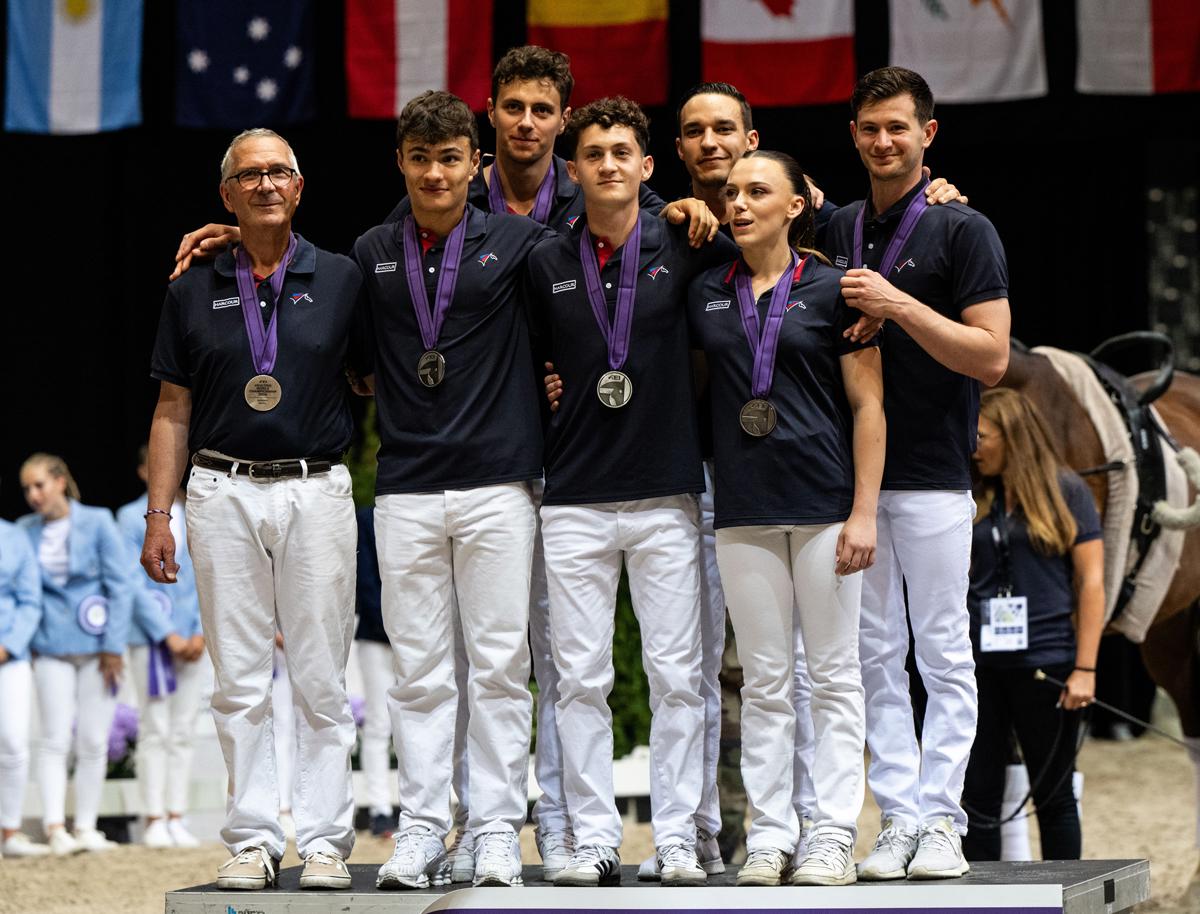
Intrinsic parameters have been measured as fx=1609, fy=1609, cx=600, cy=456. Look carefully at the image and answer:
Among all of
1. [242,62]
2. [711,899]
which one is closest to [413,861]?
[711,899]

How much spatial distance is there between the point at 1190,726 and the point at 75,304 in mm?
8328

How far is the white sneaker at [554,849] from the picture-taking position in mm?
4242

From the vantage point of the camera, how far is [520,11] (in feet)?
36.4

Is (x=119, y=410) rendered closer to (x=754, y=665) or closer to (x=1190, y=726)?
(x=1190, y=726)

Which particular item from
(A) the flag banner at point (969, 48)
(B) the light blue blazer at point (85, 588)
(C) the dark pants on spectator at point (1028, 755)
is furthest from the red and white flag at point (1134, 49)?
(B) the light blue blazer at point (85, 588)

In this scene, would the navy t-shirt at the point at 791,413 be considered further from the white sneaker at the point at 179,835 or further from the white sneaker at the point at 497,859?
the white sneaker at the point at 179,835

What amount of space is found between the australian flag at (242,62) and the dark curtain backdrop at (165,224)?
1277mm

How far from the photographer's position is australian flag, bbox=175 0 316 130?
33.0 ft

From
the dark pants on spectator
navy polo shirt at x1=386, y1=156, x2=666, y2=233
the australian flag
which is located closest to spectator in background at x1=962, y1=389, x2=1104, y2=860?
the dark pants on spectator

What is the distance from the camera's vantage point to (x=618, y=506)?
4.20m

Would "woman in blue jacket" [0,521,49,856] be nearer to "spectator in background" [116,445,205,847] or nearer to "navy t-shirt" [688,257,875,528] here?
"spectator in background" [116,445,205,847]

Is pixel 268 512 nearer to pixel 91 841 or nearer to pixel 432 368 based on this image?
pixel 432 368

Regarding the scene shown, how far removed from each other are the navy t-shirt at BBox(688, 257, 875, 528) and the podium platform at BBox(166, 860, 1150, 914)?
3.02ft

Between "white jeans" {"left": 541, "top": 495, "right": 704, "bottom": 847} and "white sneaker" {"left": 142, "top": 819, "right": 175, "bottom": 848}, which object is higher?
"white jeans" {"left": 541, "top": 495, "right": 704, "bottom": 847}
